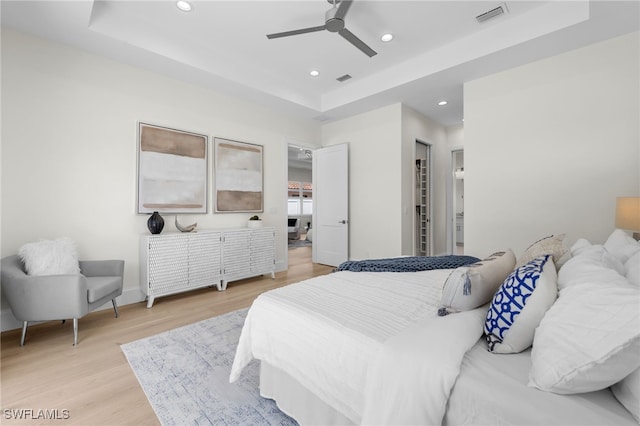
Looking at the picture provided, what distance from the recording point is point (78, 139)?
3020 millimetres

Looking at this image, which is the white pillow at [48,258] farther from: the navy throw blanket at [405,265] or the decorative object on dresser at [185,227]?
the navy throw blanket at [405,265]

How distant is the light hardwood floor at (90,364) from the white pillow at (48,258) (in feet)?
1.93

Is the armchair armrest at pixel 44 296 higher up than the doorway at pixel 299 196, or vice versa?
the doorway at pixel 299 196

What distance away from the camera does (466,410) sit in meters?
0.84

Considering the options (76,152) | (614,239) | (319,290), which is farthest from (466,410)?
(76,152)

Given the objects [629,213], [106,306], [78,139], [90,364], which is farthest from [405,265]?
[78,139]

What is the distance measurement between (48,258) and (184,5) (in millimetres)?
2646

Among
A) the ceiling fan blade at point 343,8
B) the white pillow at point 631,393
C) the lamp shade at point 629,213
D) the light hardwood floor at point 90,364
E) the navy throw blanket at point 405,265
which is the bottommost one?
the light hardwood floor at point 90,364

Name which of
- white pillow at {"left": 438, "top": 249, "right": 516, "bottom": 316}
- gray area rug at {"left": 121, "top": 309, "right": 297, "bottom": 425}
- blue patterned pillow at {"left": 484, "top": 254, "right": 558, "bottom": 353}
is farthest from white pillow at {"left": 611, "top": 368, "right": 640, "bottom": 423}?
gray area rug at {"left": 121, "top": 309, "right": 297, "bottom": 425}

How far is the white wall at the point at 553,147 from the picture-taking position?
284 cm

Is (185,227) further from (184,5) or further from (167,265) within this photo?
(184,5)

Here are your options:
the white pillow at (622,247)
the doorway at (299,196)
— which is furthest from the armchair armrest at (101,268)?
the doorway at (299,196)

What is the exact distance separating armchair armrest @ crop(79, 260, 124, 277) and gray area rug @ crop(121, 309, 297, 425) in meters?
0.97

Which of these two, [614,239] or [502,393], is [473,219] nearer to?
[614,239]
